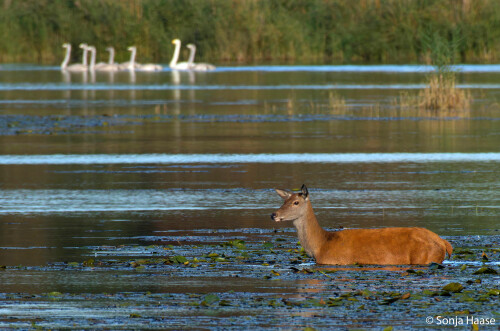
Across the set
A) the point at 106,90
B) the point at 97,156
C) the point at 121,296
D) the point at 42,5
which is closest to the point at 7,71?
the point at 42,5

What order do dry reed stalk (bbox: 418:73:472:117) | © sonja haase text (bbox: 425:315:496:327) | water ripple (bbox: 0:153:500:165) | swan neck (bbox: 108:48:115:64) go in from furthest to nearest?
swan neck (bbox: 108:48:115:64)
dry reed stalk (bbox: 418:73:472:117)
water ripple (bbox: 0:153:500:165)
© sonja haase text (bbox: 425:315:496:327)

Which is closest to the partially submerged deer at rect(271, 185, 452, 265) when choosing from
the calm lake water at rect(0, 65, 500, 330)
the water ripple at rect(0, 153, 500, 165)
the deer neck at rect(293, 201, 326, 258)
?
the deer neck at rect(293, 201, 326, 258)

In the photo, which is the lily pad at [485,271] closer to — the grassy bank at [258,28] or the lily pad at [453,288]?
the lily pad at [453,288]

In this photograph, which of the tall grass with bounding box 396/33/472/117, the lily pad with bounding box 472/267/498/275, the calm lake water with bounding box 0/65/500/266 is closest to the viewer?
the lily pad with bounding box 472/267/498/275

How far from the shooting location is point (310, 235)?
10.7m

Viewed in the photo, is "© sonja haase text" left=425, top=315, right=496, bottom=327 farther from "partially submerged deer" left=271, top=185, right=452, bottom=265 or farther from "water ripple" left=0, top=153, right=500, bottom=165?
"water ripple" left=0, top=153, right=500, bottom=165

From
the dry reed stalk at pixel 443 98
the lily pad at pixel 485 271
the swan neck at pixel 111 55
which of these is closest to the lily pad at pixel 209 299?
the lily pad at pixel 485 271

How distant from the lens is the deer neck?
1063 centimetres

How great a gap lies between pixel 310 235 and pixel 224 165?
27.8 ft

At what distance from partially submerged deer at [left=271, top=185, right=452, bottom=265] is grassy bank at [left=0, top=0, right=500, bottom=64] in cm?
4605

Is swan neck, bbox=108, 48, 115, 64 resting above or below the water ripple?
above

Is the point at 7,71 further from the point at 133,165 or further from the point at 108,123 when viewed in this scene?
the point at 133,165

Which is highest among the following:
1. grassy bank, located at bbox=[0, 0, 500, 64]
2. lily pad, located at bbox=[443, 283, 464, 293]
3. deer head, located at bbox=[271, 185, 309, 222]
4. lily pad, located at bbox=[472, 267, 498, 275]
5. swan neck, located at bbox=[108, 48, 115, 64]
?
grassy bank, located at bbox=[0, 0, 500, 64]

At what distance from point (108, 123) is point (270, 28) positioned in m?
34.7
